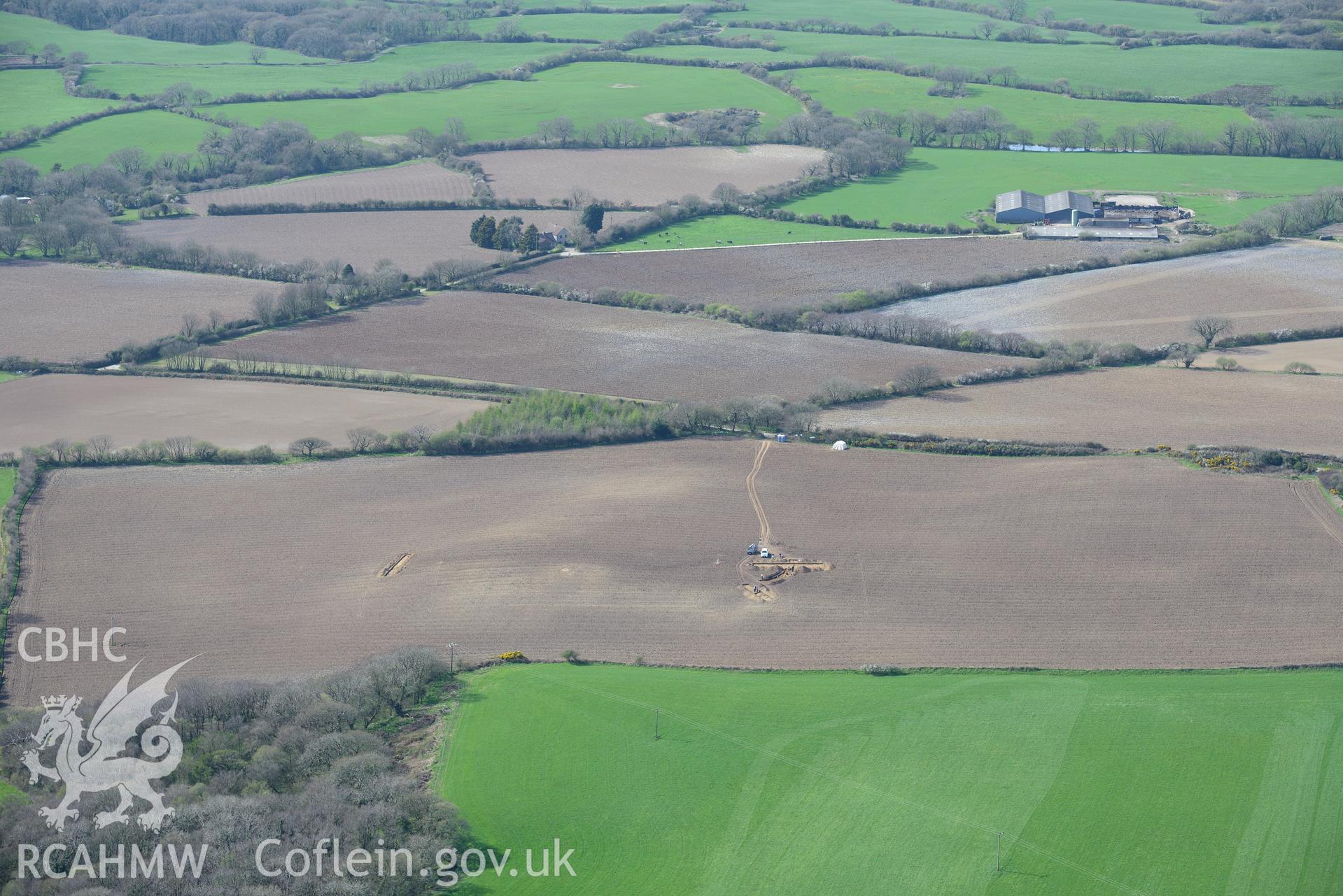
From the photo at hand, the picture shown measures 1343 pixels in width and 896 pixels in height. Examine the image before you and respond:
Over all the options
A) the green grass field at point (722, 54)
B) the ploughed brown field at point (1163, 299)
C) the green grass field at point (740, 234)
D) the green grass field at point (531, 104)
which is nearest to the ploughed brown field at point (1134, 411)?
the ploughed brown field at point (1163, 299)

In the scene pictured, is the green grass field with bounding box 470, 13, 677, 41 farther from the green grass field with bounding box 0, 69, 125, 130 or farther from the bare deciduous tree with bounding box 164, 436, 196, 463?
the bare deciduous tree with bounding box 164, 436, 196, 463

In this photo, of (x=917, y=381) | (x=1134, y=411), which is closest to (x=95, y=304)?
(x=917, y=381)

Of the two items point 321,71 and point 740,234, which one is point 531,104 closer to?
point 321,71

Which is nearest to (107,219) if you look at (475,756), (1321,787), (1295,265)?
(475,756)

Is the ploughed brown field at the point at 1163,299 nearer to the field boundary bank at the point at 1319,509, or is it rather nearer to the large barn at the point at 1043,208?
the large barn at the point at 1043,208

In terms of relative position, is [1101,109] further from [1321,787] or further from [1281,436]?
[1321,787]

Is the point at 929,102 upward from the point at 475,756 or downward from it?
upward
